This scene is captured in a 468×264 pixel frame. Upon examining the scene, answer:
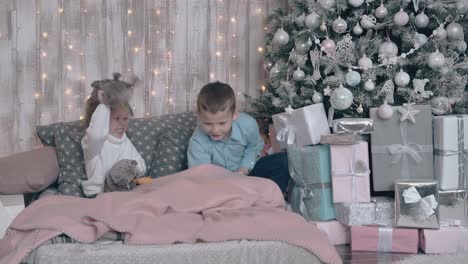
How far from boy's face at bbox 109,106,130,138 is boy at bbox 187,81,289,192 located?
1.13 feet

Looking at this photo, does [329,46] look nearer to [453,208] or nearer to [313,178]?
[313,178]

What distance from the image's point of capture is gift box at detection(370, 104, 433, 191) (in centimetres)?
278

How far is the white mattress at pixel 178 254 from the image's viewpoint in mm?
2029

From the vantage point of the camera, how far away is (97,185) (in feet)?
9.38

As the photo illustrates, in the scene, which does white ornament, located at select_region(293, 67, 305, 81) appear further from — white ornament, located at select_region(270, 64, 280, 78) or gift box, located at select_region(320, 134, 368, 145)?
gift box, located at select_region(320, 134, 368, 145)

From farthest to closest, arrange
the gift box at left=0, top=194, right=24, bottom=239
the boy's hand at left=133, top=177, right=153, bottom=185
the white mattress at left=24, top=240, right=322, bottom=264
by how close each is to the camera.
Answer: the boy's hand at left=133, top=177, right=153, bottom=185 < the gift box at left=0, top=194, right=24, bottom=239 < the white mattress at left=24, top=240, right=322, bottom=264

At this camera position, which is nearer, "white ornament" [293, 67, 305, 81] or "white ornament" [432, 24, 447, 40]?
"white ornament" [432, 24, 447, 40]

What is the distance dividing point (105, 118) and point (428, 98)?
1.53m

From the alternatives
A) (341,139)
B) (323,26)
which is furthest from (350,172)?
(323,26)

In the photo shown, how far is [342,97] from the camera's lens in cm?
285

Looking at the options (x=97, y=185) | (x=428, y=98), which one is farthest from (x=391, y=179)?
(x=97, y=185)

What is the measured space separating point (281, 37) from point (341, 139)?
2.36 feet

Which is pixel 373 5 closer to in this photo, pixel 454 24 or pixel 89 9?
pixel 454 24

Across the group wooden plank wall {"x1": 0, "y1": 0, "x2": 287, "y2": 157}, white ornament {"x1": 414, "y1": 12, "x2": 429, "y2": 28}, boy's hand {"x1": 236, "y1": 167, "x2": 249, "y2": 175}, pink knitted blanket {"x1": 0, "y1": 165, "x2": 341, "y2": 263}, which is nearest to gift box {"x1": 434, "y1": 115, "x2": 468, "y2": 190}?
white ornament {"x1": 414, "y1": 12, "x2": 429, "y2": 28}
